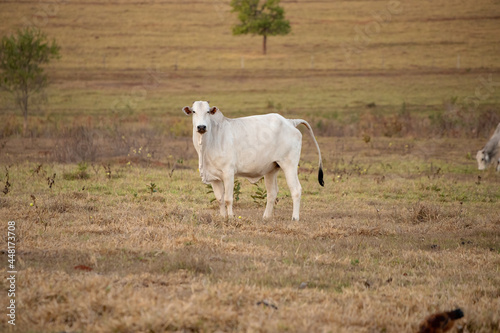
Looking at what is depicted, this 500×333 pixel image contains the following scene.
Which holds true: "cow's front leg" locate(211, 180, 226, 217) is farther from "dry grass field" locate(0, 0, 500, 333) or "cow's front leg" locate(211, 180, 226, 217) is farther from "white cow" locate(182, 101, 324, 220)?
"dry grass field" locate(0, 0, 500, 333)

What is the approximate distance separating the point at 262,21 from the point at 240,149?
52121 mm

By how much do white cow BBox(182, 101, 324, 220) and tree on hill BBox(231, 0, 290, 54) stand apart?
4977cm

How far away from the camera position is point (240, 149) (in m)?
9.22

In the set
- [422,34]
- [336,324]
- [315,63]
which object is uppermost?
[422,34]

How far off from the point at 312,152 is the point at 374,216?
29.5 ft

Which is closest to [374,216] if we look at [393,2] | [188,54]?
[188,54]

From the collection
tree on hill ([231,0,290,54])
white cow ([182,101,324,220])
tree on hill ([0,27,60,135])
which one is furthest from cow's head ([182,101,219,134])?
tree on hill ([231,0,290,54])

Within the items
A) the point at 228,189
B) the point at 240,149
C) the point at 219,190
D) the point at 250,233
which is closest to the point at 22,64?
the point at 219,190

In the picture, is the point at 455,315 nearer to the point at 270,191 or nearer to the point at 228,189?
the point at 228,189

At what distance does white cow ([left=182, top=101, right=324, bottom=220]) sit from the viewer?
9031 millimetres

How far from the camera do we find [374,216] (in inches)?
389

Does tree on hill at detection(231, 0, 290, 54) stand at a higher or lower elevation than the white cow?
higher

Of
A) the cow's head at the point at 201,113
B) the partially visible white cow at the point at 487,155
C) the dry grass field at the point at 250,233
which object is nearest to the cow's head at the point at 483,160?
the partially visible white cow at the point at 487,155

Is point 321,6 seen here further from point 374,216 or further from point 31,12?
point 374,216
